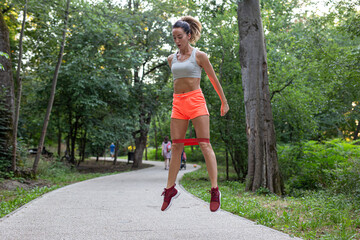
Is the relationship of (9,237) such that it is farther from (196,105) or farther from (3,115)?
(3,115)

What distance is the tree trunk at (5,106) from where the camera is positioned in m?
11.9

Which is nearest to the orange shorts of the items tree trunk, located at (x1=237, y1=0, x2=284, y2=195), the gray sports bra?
the gray sports bra

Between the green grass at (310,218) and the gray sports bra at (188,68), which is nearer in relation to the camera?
the gray sports bra at (188,68)

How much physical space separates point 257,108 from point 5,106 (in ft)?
30.3

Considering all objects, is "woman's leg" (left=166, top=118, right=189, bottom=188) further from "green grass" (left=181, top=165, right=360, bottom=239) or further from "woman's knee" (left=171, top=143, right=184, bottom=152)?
"green grass" (left=181, top=165, right=360, bottom=239)

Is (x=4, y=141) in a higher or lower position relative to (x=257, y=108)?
lower

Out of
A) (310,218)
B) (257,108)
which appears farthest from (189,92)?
(257,108)

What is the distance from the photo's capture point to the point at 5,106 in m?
12.3

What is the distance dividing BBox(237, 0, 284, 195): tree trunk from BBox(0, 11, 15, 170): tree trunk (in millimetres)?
8602

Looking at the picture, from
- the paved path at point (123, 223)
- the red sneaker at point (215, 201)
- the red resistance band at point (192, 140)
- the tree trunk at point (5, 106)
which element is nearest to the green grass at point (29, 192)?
the paved path at point (123, 223)

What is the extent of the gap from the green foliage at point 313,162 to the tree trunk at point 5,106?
10318 millimetres

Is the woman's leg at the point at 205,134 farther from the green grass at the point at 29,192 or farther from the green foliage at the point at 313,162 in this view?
the green foliage at the point at 313,162

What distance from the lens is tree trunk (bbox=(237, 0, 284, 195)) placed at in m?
10.1

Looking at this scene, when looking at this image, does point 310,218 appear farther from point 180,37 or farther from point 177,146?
point 180,37
